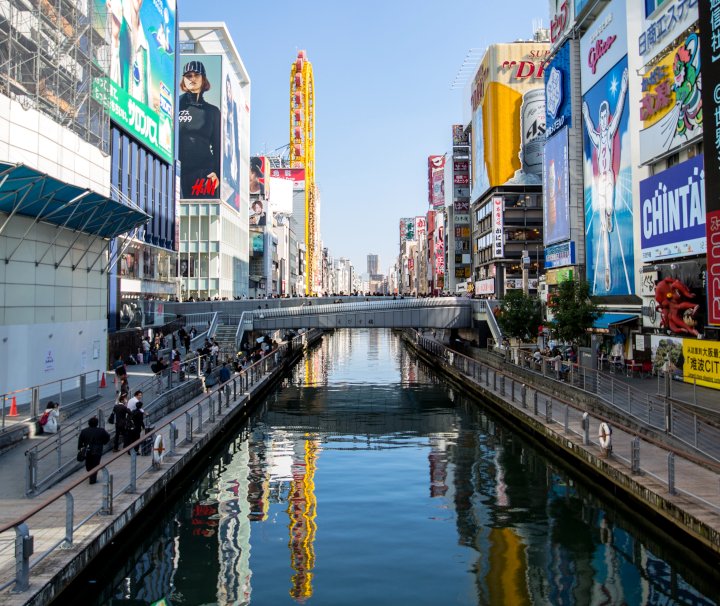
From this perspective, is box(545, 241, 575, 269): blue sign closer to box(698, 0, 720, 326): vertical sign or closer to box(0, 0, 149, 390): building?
box(698, 0, 720, 326): vertical sign

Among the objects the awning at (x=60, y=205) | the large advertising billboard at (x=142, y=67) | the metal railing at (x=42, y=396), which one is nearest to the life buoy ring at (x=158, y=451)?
the metal railing at (x=42, y=396)

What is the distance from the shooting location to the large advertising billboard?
1866 inches

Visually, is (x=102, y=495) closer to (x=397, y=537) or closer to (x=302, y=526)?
(x=302, y=526)

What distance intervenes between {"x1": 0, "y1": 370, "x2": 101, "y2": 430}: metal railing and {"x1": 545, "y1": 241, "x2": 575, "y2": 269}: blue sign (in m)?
35.2

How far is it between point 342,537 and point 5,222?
15.2 meters

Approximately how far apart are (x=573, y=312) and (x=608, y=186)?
36.6ft

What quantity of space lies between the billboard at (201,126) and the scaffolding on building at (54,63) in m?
55.1

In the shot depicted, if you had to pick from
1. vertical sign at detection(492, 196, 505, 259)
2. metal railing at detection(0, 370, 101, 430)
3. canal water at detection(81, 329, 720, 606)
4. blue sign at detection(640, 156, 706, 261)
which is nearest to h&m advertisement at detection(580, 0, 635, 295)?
blue sign at detection(640, 156, 706, 261)

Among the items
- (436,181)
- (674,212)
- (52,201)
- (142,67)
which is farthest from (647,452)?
(436,181)

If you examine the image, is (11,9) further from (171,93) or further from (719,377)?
(171,93)

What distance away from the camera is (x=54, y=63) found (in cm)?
2739

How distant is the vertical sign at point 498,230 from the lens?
278 feet

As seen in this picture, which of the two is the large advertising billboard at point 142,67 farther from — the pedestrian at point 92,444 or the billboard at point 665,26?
the pedestrian at point 92,444

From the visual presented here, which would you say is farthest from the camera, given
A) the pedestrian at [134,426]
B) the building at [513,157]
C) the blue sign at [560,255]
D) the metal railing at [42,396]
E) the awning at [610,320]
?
the building at [513,157]
